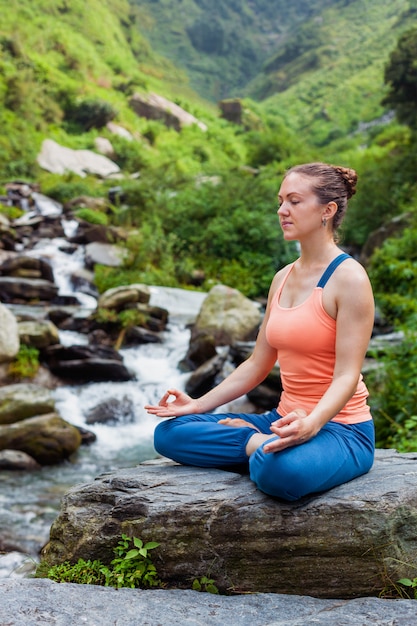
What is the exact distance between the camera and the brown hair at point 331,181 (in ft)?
9.05

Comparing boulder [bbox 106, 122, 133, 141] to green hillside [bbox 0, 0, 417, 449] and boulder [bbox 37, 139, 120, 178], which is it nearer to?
green hillside [bbox 0, 0, 417, 449]

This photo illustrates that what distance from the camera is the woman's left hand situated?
241 cm

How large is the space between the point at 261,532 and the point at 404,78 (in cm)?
1803

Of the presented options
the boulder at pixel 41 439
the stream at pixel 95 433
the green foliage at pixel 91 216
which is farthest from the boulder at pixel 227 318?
the green foliage at pixel 91 216

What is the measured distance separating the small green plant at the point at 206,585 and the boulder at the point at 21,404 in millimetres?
5436

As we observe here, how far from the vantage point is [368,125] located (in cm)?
4544

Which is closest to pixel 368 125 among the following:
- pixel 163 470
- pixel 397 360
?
pixel 397 360

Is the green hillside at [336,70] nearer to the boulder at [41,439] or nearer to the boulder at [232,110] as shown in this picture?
the boulder at [232,110]

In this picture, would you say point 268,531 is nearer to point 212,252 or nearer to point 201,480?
point 201,480

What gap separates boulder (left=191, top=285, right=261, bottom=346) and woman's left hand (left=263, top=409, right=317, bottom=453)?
8630mm

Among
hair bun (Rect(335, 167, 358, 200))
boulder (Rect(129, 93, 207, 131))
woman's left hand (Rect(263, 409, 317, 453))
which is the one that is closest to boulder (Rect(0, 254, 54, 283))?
hair bun (Rect(335, 167, 358, 200))

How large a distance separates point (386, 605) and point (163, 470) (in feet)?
4.21

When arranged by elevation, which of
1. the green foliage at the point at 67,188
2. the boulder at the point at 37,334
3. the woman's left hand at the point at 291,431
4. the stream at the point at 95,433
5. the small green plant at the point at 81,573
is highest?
the green foliage at the point at 67,188

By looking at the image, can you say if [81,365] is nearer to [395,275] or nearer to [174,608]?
[395,275]
